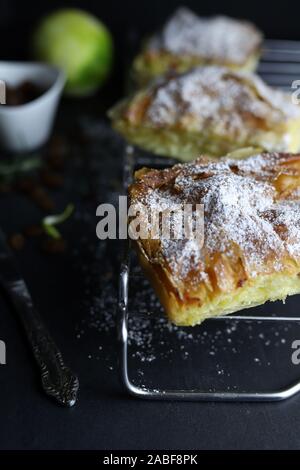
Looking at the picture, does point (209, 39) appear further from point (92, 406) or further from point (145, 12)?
point (92, 406)

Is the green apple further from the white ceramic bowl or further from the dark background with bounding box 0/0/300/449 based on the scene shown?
the dark background with bounding box 0/0/300/449

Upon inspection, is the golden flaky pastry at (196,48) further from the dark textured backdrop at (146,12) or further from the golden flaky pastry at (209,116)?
the dark textured backdrop at (146,12)

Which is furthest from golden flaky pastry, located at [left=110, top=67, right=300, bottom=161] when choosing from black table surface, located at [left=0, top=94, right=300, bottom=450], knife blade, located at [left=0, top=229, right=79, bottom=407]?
knife blade, located at [left=0, top=229, right=79, bottom=407]

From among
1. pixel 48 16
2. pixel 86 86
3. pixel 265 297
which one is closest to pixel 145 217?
pixel 265 297

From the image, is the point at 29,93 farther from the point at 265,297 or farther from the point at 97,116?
the point at 265,297

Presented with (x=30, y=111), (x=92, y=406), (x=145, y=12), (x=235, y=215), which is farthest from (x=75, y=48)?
(x=92, y=406)

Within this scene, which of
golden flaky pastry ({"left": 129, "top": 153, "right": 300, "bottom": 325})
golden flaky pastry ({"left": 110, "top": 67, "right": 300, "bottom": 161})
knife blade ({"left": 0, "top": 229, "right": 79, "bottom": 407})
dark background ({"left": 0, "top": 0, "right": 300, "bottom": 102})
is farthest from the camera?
dark background ({"left": 0, "top": 0, "right": 300, "bottom": 102})

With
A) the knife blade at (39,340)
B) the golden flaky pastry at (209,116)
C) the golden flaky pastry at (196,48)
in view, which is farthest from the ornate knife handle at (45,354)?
the golden flaky pastry at (196,48)
